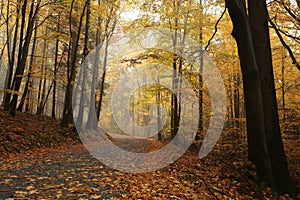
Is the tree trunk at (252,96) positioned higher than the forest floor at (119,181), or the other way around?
the tree trunk at (252,96)

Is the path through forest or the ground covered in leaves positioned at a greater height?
the ground covered in leaves

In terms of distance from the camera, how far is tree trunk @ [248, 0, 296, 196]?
595 centimetres

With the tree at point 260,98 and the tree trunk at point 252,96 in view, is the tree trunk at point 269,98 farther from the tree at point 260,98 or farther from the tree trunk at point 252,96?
the tree trunk at point 252,96

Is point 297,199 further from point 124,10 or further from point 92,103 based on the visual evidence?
point 124,10

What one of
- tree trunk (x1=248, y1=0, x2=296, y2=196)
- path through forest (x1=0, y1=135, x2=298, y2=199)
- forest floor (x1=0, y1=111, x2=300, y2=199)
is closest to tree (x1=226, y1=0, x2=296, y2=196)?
tree trunk (x1=248, y1=0, x2=296, y2=196)

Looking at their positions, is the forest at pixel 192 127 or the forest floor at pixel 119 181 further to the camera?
the forest at pixel 192 127

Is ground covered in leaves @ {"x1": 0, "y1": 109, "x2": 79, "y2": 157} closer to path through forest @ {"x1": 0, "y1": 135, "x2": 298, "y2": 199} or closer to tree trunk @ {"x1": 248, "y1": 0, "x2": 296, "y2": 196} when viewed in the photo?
path through forest @ {"x1": 0, "y1": 135, "x2": 298, "y2": 199}

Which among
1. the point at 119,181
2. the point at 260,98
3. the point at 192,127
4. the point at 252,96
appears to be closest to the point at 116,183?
the point at 119,181

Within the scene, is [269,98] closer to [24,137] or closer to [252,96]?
[252,96]

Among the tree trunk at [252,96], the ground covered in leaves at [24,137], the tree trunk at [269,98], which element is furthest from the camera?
the ground covered in leaves at [24,137]

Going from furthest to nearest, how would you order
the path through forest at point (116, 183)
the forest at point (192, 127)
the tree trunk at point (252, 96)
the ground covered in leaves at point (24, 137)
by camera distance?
1. the ground covered in leaves at point (24, 137)
2. the tree trunk at point (252, 96)
3. the forest at point (192, 127)
4. the path through forest at point (116, 183)

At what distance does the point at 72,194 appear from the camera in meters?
3.89

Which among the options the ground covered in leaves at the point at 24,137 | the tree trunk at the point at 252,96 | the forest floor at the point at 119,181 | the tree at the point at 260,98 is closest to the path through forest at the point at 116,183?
the forest floor at the point at 119,181

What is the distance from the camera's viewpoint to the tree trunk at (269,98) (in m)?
5.95
